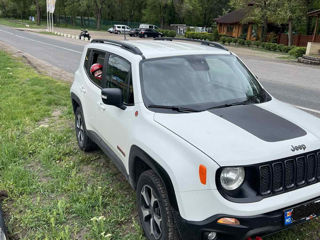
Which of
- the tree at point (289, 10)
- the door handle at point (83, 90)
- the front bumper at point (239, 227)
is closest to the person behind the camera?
the front bumper at point (239, 227)

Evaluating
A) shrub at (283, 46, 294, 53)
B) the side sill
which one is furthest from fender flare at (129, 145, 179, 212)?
shrub at (283, 46, 294, 53)

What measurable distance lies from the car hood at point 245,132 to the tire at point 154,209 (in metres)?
0.49

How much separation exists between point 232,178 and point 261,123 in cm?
71

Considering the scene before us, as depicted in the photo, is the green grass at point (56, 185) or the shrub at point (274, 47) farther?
the shrub at point (274, 47)

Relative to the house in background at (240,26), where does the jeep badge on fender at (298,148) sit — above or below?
below

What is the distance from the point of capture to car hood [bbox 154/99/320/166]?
7.83 feet

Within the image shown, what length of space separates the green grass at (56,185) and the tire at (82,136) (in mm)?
118

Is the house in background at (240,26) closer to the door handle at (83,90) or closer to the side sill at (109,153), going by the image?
the door handle at (83,90)

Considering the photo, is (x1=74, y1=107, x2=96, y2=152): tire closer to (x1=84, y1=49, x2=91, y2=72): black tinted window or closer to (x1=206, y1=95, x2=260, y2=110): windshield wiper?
(x1=84, y1=49, x2=91, y2=72): black tinted window

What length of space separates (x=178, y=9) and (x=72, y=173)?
6834cm

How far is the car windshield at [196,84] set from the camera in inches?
128

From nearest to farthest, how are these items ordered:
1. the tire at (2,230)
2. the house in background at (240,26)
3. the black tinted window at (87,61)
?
the tire at (2,230) → the black tinted window at (87,61) → the house in background at (240,26)

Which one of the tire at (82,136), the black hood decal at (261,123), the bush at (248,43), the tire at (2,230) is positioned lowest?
the tire at (2,230)

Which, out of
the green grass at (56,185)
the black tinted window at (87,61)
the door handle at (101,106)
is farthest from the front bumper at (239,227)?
the black tinted window at (87,61)
